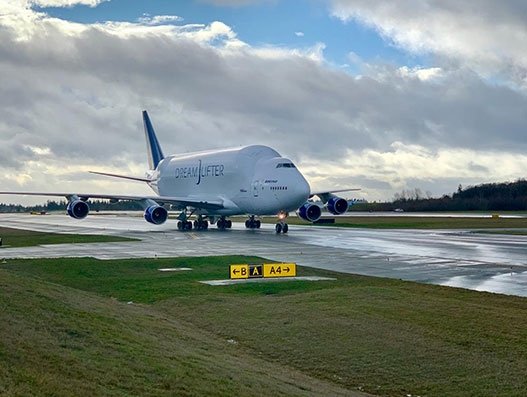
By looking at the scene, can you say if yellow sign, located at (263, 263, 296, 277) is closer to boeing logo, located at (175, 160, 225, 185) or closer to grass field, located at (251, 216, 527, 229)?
boeing logo, located at (175, 160, 225, 185)

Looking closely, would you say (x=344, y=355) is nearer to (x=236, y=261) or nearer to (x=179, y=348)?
(x=179, y=348)

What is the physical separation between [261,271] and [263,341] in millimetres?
8769

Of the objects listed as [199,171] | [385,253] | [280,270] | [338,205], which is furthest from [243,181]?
[280,270]

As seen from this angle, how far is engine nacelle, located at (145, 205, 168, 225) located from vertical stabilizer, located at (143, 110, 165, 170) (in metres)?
26.8

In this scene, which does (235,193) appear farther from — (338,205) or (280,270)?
(280,270)

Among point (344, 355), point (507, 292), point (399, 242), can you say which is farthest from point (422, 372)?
point (399, 242)

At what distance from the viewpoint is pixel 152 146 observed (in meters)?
78.8

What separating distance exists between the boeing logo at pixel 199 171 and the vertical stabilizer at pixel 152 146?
43.0 feet

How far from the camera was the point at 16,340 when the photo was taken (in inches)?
368

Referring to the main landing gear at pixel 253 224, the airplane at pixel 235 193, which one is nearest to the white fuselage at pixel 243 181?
the airplane at pixel 235 193

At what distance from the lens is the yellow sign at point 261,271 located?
2177cm

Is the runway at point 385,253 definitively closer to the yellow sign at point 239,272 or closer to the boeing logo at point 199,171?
the yellow sign at point 239,272

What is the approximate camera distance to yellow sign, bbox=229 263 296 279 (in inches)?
857

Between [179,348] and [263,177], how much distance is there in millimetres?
39957
